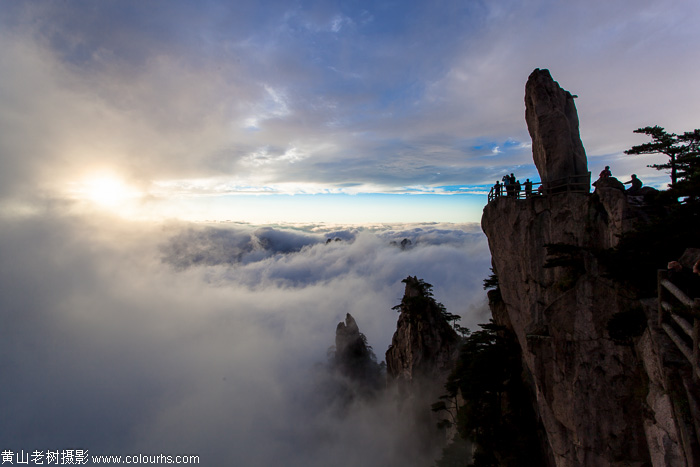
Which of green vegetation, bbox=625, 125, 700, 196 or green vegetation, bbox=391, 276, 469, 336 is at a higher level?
green vegetation, bbox=625, 125, 700, 196

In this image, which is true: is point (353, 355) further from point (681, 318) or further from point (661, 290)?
point (681, 318)

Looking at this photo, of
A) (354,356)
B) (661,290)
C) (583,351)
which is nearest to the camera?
(661,290)

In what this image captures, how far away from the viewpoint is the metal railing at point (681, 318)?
728cm

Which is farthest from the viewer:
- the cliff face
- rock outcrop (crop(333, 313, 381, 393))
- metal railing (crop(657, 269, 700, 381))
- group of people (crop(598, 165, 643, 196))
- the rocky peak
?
the rocky peak

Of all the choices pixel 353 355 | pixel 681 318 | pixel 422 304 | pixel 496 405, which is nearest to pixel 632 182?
pixel 681 318

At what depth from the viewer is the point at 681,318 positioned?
8.25m

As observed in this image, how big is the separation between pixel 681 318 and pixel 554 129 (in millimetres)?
15307

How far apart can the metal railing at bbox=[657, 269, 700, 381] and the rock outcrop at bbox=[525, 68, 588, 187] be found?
11.2 m

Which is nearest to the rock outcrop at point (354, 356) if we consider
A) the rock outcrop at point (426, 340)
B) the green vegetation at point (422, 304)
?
the rock outcrop at point (426, 340)

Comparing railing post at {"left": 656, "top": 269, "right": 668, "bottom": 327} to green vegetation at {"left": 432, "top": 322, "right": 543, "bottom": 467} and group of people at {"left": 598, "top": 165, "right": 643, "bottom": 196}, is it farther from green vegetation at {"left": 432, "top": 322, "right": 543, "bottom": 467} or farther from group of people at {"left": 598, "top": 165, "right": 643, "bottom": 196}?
green vegetation at {"left": 432, "top": 322, "right": 543, "bottom": 467}

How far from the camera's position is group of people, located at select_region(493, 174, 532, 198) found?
2056 cm

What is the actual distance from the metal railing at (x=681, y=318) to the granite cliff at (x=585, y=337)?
563 millimetres

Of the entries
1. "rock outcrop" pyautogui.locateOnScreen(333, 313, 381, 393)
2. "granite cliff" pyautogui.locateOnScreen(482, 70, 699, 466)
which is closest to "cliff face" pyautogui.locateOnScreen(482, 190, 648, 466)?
"granite cliff" pyautogui.locateOnScreen(482, 70, 699, 466)

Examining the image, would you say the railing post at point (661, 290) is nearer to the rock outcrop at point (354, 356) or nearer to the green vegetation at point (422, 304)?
the green vegetation at point (422, 304)
